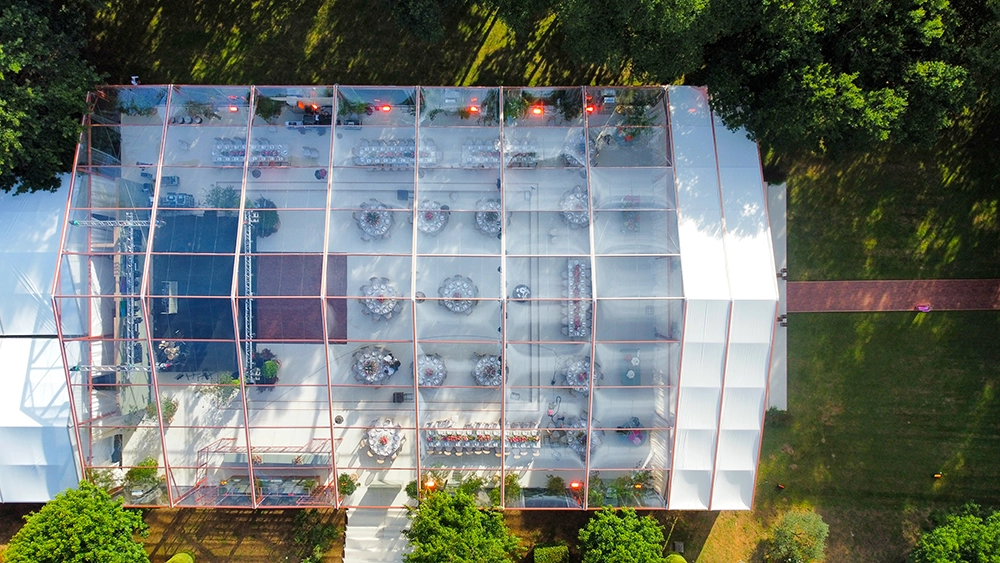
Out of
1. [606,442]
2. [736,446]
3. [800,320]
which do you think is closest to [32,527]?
[606,442]

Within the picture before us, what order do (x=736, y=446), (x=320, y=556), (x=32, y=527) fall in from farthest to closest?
(x=320, y=556) → (x=736, y=446) → (x=32, y=527)

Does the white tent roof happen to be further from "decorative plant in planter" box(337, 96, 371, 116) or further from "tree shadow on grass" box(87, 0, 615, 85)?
"decorative plant in planter" box(337, 96, 371, 116)

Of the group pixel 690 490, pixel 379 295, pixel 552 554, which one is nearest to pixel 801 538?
pixel 690 490

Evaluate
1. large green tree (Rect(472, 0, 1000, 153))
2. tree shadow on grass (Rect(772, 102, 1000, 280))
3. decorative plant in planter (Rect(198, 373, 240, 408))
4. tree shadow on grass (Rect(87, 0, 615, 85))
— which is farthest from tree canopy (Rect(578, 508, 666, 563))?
tree shadow on grass (Rect(87, 0, 615, 85))

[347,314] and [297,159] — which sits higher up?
[297,159]

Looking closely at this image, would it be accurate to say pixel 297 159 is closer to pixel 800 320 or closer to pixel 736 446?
pixel 736 446

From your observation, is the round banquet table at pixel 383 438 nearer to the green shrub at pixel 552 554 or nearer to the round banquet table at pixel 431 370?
the round banquet table at pixel 431 370

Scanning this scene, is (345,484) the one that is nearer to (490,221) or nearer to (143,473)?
(143,473)
